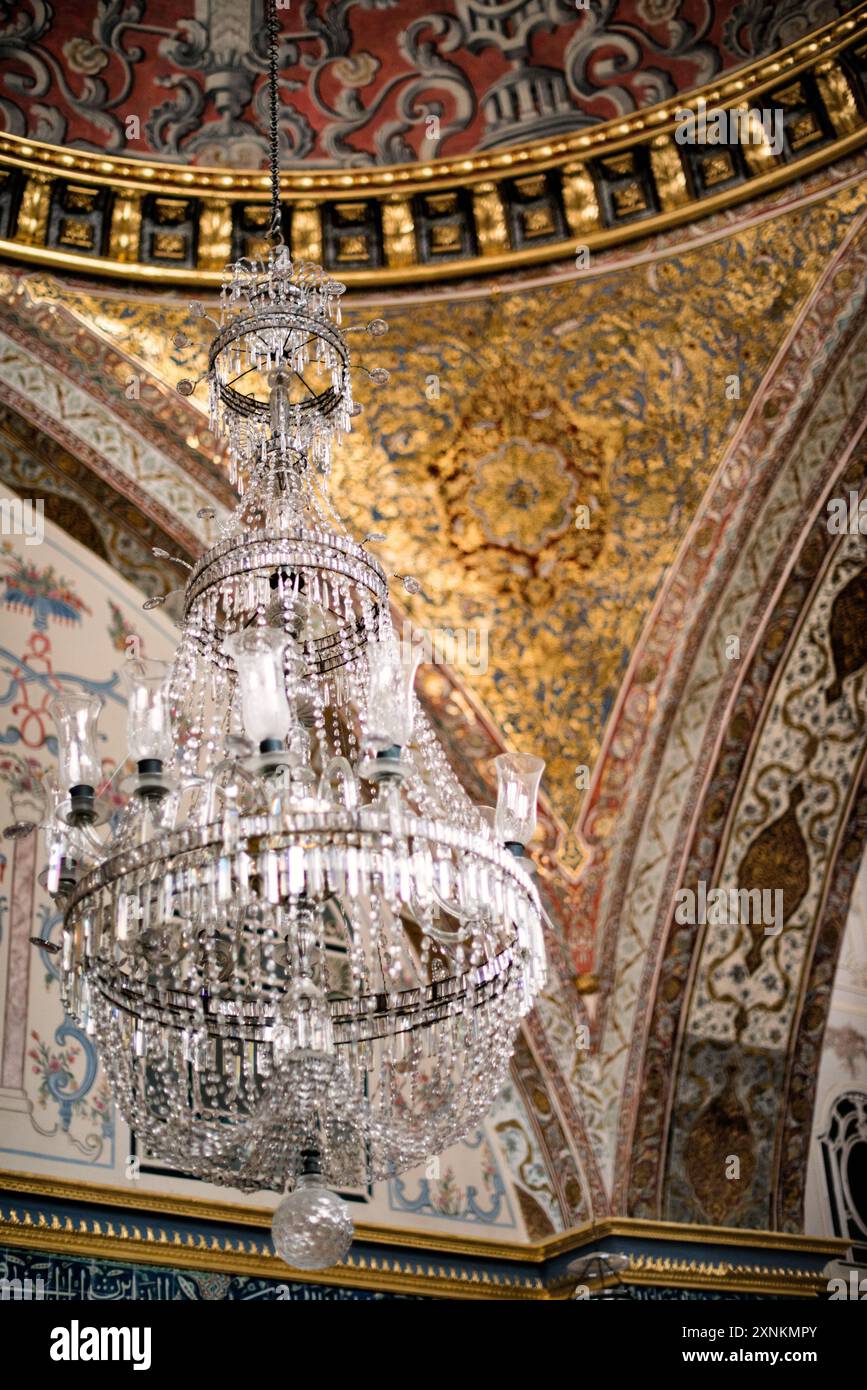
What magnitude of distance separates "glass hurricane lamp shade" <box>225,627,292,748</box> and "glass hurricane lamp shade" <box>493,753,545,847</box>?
0.70 meters

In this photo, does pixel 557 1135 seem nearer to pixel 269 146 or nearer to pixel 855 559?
pixel 855 559

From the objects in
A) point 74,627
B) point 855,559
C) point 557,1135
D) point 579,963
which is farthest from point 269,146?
point 557,1135

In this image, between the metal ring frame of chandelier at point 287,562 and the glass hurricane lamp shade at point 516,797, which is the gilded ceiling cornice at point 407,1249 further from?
the glass hurricane lamp shade at point 516,797

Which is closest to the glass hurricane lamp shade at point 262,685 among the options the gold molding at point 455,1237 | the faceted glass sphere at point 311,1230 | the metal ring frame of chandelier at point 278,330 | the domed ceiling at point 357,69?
the faceted glass sphere at point 311,1230

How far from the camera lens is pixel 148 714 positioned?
402 centimetres

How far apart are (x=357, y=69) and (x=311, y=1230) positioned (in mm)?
4212

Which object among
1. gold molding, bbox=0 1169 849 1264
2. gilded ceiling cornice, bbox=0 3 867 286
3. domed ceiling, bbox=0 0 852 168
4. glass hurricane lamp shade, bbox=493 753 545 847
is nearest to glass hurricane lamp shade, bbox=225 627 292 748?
glass hurricane lamp shade, bbox=493 753 545 847

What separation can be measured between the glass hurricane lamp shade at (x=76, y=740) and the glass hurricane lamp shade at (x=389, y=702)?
609 mm

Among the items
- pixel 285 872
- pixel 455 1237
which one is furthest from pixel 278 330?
pixel 455 1237

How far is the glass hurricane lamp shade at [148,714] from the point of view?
401 centimetres

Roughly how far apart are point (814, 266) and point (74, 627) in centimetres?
287

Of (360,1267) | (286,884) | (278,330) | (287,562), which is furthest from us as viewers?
(360,1267)

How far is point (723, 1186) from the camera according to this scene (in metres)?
7.25

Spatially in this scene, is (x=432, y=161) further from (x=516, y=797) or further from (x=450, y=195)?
(x=516, y=797)
